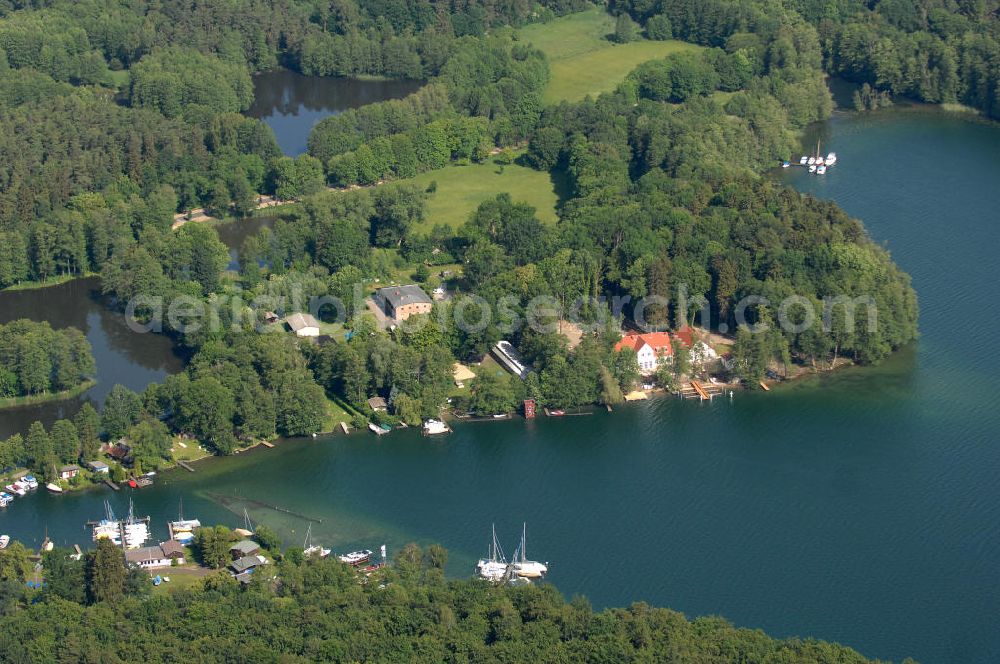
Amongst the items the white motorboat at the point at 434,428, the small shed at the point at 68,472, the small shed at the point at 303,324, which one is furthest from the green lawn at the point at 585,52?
the small shed at the point at 68,472

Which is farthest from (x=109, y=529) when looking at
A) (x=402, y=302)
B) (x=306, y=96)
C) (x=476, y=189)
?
(x=306, y=96)

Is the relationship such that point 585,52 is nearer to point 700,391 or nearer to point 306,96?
point 306,96

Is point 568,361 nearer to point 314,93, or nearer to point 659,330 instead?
point 659,330

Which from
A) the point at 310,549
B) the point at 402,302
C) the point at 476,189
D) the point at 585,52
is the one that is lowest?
the point at 310,549

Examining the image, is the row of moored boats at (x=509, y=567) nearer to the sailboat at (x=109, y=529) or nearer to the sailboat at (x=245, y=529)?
the sailboat at (x=245, y=529)

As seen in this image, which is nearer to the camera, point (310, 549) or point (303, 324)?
point (310, 549)
